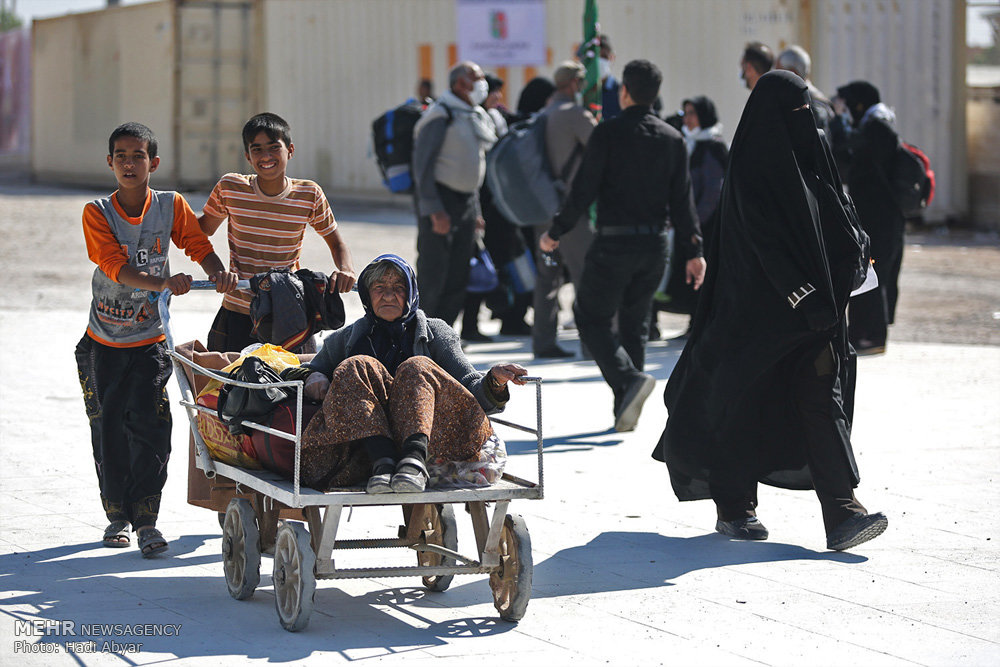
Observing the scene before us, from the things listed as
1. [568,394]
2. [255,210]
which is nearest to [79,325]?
[568,394]

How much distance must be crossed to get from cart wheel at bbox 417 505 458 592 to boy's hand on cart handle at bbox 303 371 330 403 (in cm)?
67

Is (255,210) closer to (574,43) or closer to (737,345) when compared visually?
(737,345)

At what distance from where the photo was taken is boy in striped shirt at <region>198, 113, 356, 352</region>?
6020 mm

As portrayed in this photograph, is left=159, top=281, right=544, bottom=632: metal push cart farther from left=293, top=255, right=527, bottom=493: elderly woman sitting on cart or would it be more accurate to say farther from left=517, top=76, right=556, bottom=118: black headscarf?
left=517, top=76, right=556, bottom=118: black headscarf

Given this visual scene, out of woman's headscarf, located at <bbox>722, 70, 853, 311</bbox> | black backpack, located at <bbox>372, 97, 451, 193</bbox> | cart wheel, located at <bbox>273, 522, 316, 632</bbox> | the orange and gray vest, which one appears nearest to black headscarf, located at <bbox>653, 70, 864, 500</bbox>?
woman's headscarf, located at <bbox>722, 70, 853, 311</bbox>

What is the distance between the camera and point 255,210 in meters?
6.02

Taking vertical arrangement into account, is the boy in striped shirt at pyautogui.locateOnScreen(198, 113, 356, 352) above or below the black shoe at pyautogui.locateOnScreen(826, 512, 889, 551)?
above

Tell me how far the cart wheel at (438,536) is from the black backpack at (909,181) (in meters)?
6.58

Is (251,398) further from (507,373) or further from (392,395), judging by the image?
(507,373)

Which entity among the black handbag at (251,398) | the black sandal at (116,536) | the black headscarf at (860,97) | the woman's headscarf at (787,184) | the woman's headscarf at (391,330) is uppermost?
the black headscarf at (860,97)

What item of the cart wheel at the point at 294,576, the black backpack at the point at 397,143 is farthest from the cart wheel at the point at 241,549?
the black backpack at the point at 397,143

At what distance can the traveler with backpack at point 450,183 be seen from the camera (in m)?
10.5

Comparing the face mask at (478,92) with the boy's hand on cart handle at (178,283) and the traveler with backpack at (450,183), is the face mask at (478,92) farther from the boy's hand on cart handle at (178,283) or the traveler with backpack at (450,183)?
the boy's hand on cart handle at (178,283)

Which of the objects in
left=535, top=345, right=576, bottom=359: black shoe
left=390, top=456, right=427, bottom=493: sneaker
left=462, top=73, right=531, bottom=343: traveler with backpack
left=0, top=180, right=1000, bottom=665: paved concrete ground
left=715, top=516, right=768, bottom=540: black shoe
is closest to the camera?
left=390, top=456, right=427, bottom=493: sneaker
